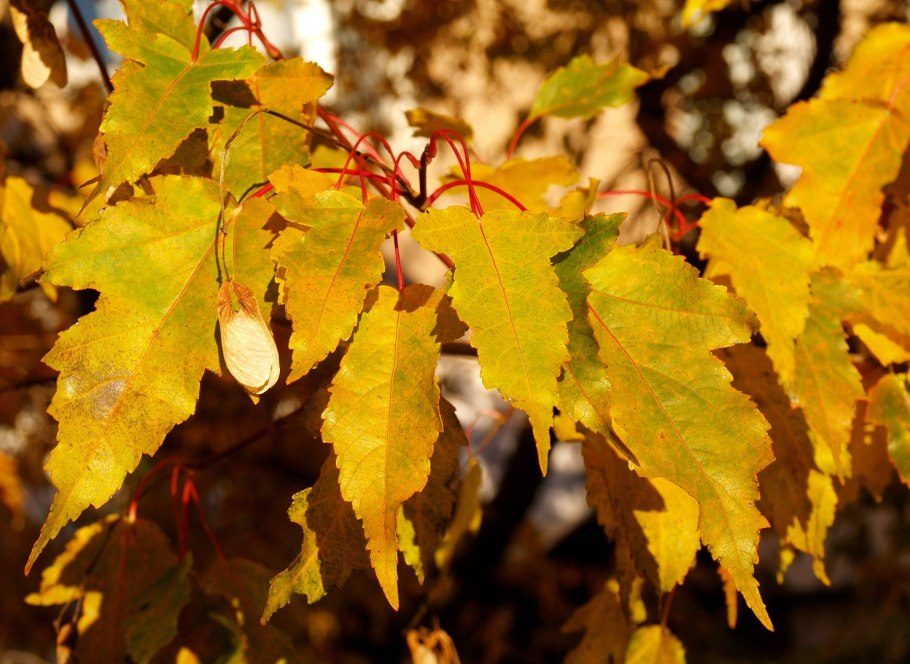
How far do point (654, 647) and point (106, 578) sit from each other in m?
0.61

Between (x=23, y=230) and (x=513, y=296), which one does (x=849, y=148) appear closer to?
(x=513, y=296)

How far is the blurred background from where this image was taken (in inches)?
95.7

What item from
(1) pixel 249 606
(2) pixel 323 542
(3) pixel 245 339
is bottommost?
(1) pixel 249 606

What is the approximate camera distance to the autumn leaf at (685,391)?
57 cm

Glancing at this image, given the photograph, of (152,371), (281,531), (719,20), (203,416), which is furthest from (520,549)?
(152,371)

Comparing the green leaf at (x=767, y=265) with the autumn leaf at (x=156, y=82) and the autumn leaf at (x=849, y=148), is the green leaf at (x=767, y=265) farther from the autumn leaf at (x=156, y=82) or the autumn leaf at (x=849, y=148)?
the autumn leaf at (x=156, y=82)

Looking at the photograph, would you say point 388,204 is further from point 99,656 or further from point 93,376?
point 99,656

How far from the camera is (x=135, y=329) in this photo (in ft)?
1.97

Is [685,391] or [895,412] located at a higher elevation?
[685,391]

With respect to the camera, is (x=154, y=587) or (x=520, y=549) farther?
(x=520, y=549)

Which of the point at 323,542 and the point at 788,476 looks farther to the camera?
the point at 788,476

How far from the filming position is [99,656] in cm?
91

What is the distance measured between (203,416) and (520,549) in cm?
125

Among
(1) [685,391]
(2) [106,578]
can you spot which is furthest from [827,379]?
(2) [106,578]
